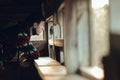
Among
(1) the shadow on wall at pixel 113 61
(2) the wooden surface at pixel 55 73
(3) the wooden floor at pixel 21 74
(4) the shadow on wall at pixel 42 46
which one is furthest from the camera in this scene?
(4) the shadow on wall at pixel 42 46

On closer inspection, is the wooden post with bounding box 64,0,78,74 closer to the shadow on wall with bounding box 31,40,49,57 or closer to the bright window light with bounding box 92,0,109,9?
the bright window light with bounding box 92,0,109,9

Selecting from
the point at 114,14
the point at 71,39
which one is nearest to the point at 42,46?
the point at 71,39

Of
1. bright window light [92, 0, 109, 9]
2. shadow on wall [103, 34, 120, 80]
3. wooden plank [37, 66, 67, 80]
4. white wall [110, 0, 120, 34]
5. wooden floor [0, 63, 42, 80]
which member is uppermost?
bright window light [92, 0, 109, 9]

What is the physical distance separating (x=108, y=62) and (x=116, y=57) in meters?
0.12

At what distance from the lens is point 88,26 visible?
4.11 metres

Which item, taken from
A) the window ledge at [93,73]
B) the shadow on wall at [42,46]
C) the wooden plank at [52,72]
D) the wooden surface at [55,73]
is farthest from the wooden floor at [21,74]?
the shadow on wall at [42,46]

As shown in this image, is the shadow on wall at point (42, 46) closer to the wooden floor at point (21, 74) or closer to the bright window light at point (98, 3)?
the wooden floor at point (21, 74)

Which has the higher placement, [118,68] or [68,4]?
[68,4]

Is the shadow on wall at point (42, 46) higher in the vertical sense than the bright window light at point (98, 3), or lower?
lower

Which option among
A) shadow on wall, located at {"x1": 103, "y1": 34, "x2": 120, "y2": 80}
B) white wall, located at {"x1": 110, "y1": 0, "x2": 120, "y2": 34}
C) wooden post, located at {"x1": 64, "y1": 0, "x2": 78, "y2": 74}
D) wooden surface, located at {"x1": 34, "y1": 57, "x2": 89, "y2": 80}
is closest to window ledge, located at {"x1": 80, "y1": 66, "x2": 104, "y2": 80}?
wooden surface, located at {"x1": 34, "y1": 57, "x2": 89, "y2": 80}

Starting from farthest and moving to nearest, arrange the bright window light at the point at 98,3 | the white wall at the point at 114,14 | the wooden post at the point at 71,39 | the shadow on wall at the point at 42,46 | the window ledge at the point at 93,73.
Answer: the shadow on wall at the point at 42,46 → the wooden post at the point at 71,39 → the bright window light at the point at 98,3 → the window ledge at the point at 93,73 → the white wall at the point at 114,14

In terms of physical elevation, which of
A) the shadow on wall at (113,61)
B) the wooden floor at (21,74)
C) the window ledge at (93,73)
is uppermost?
the shadow on wall at (113,61)

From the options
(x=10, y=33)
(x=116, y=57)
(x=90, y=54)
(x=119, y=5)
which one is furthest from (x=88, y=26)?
(x=10, y=33)

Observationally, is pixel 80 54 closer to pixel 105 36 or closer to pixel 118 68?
pixel 105 36
